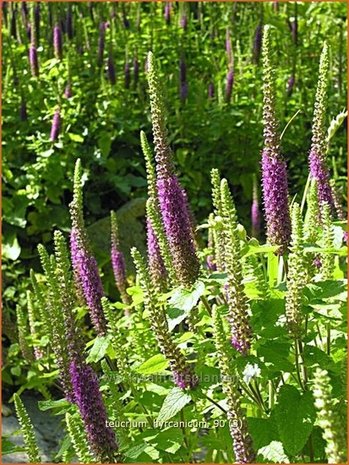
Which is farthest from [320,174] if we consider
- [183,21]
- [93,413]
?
[183,21]

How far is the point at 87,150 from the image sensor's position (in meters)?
5.82

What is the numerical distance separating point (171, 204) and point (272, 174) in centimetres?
29

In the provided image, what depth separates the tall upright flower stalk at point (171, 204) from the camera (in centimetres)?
A: 207

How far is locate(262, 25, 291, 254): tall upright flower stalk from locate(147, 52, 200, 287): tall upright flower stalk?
0.73 feet

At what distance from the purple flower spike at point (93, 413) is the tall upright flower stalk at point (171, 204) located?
357mm

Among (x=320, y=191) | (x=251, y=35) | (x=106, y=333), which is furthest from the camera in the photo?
(x=251, y=35)

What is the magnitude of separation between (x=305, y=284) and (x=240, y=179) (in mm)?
4106

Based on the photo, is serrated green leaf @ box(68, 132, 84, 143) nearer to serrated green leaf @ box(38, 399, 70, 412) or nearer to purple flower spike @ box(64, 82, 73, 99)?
purple flower spike @ box(64, 82, 73, 99)

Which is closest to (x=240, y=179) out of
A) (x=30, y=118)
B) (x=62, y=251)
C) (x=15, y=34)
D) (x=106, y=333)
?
(x=30, y=118)

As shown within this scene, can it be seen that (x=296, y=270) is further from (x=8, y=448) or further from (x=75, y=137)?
(x=75, y=137)

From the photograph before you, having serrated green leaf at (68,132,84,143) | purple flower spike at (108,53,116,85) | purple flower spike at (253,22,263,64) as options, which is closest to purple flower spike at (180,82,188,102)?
purple flower spike at (108,53,116,85)

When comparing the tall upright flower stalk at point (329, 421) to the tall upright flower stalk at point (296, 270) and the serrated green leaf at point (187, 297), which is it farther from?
the serrated green leaf at point (187, 297)

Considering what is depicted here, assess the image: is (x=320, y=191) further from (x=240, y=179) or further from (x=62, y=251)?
(x=240, y=179)

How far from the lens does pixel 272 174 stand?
2178 millimetres
